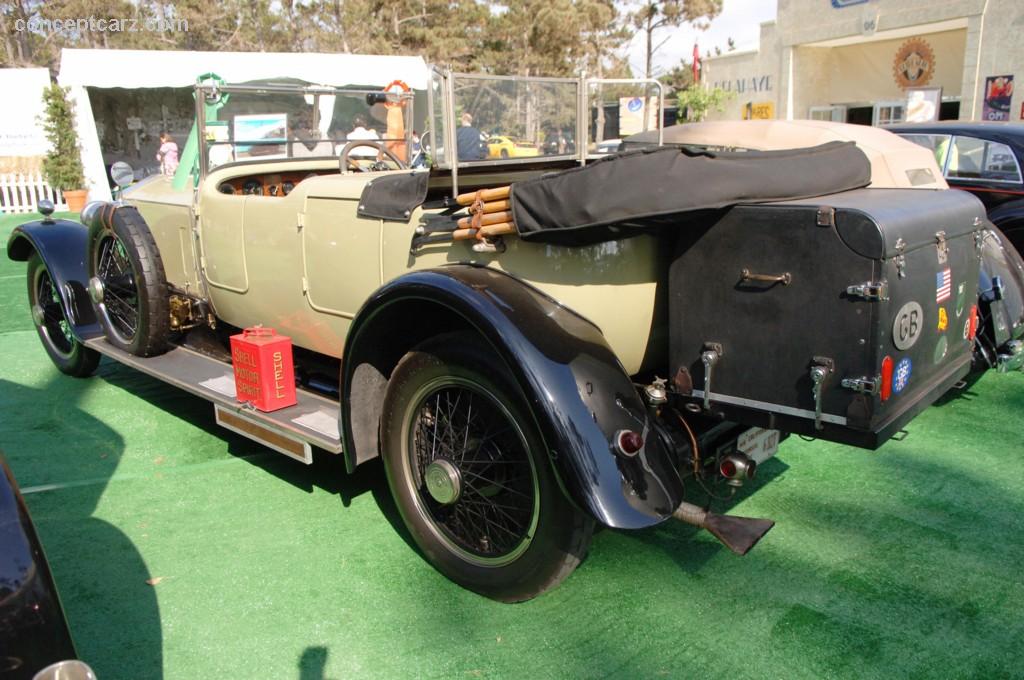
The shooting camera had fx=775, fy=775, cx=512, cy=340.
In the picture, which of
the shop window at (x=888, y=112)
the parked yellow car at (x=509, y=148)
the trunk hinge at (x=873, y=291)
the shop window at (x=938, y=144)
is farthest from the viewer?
the shop window at (x=888, y=112)

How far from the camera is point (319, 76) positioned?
16.1 meters

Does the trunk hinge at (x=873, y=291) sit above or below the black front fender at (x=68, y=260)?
above

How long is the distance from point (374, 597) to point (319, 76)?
15254 millimetres

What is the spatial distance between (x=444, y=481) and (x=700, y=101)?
22.0 m

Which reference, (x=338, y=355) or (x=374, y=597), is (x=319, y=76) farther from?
(x=374, y=597)

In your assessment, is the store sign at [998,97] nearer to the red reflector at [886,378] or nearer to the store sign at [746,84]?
the store sign at [746,84]

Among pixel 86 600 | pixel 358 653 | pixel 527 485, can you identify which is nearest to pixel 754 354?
pixel 527 485

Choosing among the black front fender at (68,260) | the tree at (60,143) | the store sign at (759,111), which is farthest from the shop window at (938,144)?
the tree at (60,143)

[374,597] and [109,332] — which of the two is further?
[109,332]

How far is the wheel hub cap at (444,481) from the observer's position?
2.59 m

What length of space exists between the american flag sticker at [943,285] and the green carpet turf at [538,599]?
3.47 feet

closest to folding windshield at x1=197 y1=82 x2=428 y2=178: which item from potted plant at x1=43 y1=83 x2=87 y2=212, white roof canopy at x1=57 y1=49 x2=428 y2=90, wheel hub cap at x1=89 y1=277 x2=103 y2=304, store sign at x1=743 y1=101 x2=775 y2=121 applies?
wheel hub cap at x1=89 y1=277 x2=103 y2=304

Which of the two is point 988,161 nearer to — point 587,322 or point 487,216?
point 587,322

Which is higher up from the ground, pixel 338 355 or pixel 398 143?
pixel 398 143
